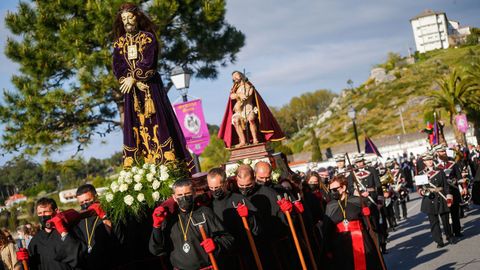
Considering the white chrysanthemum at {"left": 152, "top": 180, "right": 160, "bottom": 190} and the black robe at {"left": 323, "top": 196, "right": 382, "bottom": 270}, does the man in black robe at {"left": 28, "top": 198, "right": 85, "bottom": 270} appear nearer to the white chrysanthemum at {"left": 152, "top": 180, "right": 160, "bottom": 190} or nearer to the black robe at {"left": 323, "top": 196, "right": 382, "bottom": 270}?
the white chrysanthemum at {"left": 152, "top": 180, "right": 160, "bottom": 190}

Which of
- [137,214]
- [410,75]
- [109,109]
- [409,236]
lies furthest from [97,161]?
[137,214]

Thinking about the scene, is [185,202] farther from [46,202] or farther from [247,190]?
[46,202]

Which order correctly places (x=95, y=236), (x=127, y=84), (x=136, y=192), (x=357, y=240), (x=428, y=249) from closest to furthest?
1. (x=95, y=236)
2. (x=136, y=192)
3. (x=357, y=240)
4. (x=127, y=84)
5. (x=428, y=249)

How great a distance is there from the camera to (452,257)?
36.4 feet

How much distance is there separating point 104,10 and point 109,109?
4214mm

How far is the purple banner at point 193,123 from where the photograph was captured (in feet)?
43.0

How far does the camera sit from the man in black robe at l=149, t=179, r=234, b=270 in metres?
6.16

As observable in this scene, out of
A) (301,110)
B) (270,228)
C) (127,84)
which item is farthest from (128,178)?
(301,110)

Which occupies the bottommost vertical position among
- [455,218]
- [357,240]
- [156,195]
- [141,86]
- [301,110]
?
[455,218]

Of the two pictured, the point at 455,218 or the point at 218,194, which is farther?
the point at 455,218

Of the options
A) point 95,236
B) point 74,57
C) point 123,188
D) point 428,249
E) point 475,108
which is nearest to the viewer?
point 95,236

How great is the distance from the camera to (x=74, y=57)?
68.2 feet

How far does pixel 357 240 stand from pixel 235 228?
6.08ft

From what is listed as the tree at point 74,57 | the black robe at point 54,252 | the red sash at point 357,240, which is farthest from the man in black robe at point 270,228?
the tree at point 74,57
